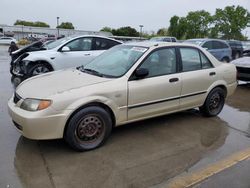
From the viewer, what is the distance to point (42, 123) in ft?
11.6

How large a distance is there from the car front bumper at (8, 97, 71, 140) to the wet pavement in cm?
34

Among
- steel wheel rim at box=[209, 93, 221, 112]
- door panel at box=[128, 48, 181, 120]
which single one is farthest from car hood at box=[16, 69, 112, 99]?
steel wheel rim at box=[209, 93, 221, 112]

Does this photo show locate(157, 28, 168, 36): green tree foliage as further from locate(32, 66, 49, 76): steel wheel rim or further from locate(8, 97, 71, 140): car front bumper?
locate(8, 97, 71, 140): car front bumper

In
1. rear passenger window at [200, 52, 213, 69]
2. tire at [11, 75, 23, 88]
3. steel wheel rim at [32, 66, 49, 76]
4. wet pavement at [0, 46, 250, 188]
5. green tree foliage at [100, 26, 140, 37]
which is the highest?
green tree foliage at [100, 26, 140, 37]

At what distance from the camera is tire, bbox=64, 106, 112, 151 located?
3.73 meters

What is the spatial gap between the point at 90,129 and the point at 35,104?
33.0 inches

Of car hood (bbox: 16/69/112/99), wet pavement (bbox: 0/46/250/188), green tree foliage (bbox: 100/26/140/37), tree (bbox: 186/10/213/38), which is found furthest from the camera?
green tree foliage (bbox: 100/26/140/37)

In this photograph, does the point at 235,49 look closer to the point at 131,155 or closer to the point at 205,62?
the point at 205,62

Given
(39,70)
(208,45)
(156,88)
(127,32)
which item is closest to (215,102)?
(156,88)

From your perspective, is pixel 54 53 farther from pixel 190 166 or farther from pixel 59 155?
pixel 190 166

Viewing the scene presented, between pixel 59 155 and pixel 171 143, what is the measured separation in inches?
67.4

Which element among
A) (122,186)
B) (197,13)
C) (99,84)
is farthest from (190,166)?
(197,13)

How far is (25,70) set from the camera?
830 cm

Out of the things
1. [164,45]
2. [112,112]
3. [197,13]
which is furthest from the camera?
[197,13]
